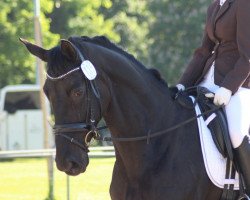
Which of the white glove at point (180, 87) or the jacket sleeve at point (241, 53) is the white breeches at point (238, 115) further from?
the white glove at point (180, 87)

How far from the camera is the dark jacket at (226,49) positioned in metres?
6.23

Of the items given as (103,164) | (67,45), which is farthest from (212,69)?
(103,164)

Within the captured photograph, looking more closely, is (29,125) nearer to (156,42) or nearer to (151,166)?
(156,42)

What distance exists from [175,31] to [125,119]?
41743mm

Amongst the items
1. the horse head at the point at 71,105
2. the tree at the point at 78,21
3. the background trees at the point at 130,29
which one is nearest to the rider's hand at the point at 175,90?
the horse head at the point at 71,105

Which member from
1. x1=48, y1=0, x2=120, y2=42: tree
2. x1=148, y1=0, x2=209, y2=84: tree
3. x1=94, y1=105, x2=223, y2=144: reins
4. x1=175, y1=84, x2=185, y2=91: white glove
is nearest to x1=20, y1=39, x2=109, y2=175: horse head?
x1=94, y1=105, x2=223, y2=144: reins

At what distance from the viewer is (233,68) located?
6367 millimetres

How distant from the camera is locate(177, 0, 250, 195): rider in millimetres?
6195

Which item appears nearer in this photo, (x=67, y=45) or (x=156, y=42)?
(x=67, y=45)

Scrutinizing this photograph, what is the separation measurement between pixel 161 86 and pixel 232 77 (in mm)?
592

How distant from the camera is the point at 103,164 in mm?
16156

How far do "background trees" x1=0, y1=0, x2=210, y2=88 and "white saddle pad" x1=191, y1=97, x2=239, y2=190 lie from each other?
25230mm

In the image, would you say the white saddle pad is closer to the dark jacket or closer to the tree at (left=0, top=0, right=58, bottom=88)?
the dark jacket

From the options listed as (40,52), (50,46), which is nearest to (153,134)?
(40,52)
